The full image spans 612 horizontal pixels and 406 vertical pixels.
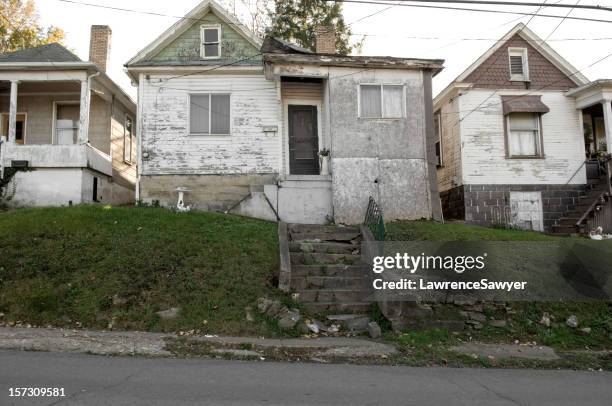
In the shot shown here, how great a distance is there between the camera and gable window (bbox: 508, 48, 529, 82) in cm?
1828

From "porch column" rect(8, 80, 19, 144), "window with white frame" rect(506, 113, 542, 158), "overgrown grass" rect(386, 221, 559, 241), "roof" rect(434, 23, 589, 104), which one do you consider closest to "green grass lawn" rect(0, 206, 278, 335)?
"overgrown grass" rect(386, 221, 559, 241)

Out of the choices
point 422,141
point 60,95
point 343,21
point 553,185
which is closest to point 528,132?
point 553,185

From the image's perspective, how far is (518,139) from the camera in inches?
705

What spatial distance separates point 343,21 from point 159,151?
17.6 metres

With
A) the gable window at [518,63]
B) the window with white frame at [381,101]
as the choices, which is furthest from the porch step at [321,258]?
the gable window at [518,63]

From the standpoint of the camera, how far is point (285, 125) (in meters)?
16.6

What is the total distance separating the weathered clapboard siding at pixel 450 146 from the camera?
18031mm

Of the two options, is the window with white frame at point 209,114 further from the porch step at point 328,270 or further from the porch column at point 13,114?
the porch step at point 328,270

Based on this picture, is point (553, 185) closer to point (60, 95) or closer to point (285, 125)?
point (285, 125)

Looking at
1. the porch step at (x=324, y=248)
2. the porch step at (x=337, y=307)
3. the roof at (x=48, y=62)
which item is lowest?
the porch step at (x=337, y=307)

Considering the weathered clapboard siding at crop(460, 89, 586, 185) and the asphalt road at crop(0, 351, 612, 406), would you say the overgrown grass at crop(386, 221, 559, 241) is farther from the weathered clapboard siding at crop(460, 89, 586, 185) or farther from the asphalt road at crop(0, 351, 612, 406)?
the asphalt road at crop(0, 351, 612, 406)

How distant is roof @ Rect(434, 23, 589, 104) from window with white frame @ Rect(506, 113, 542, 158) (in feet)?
6.80

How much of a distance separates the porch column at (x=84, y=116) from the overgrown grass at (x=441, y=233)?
10.1 metres

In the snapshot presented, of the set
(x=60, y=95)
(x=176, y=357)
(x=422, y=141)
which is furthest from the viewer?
(x=60, y=95)
